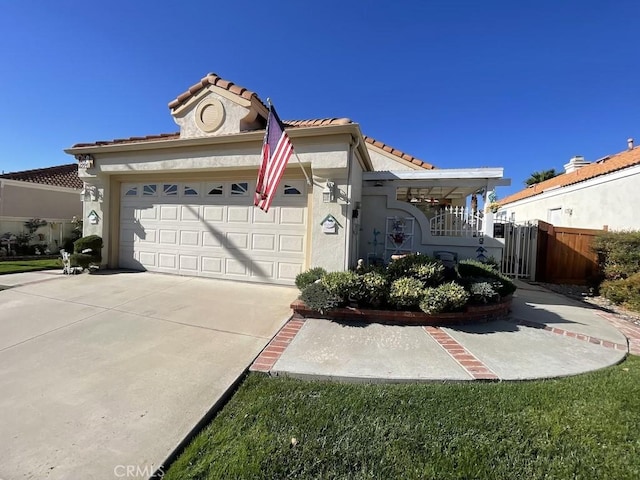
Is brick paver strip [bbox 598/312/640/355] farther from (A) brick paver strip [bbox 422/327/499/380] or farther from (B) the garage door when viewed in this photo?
(B) the garage door

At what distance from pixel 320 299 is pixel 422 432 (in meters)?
2.67

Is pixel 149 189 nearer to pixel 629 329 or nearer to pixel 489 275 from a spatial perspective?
pixel 489 275

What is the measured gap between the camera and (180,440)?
2.29m

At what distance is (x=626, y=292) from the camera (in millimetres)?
6789

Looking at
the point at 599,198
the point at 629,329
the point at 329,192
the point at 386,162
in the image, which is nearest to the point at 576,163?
the point at 599,198

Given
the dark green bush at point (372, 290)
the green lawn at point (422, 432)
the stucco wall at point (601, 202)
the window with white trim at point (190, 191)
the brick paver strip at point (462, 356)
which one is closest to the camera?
the green lawn at point (422, 432)

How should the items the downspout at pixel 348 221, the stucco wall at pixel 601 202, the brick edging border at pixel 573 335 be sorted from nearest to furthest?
the brick edging border at pixel 573 335 < the downspout at pixel 348 221 < the stucco wall at pixel 601 202

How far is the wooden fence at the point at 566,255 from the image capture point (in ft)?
30.6

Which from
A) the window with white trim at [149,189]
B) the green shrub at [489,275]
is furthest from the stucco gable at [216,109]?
the green shrub at [489,275]

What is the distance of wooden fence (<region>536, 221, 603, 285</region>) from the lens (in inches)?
367

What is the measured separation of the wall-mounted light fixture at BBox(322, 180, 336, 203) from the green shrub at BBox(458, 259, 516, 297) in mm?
3143

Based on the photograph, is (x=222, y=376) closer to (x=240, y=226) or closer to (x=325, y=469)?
(x=325, y=469)

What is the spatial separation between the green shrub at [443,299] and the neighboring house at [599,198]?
5.85 meters

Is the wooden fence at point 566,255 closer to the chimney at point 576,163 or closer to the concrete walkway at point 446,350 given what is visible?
the concrete walkway at point 446,350
